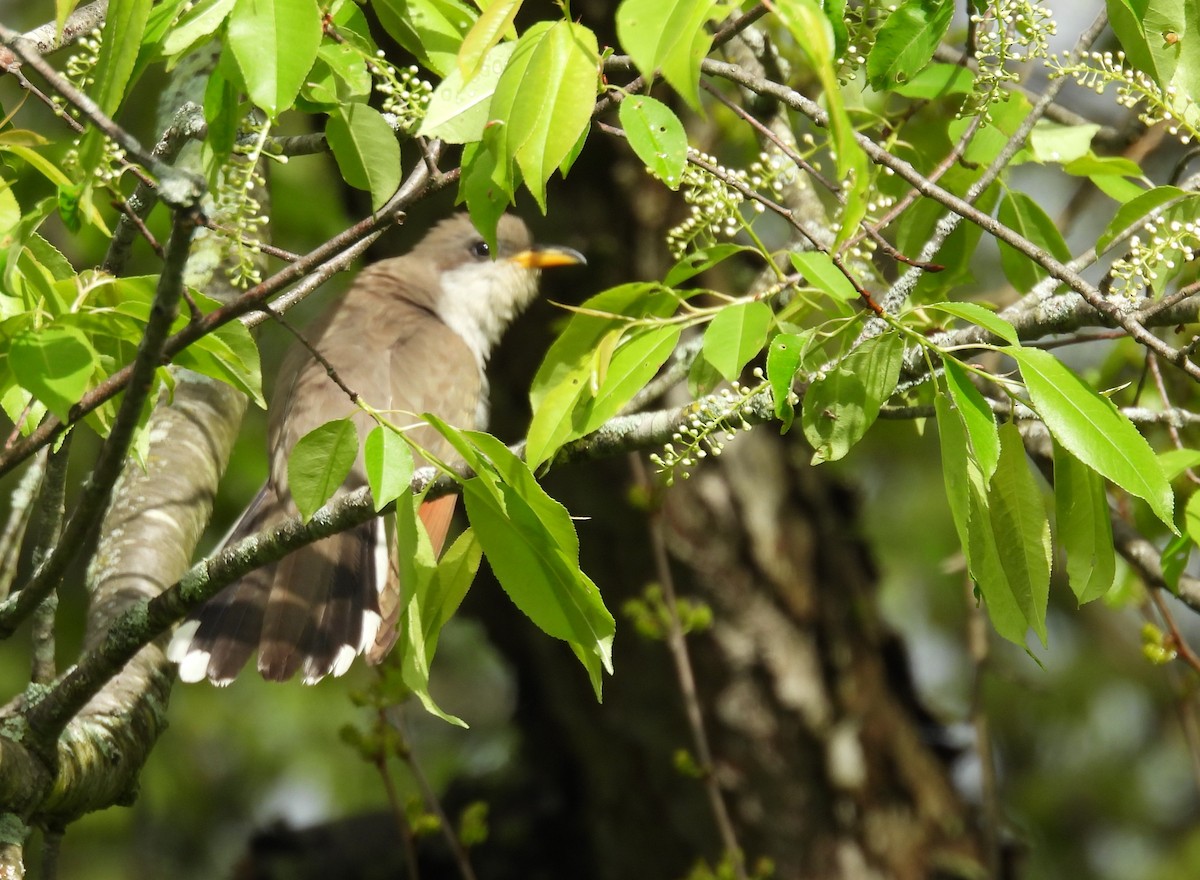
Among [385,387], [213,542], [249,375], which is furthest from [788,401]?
[213,542]

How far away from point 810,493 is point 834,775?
3.90ft

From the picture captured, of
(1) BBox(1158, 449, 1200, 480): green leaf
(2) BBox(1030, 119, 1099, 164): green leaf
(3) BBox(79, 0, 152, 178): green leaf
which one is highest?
(3) BBox(79, 0, 152, 178): green leaf

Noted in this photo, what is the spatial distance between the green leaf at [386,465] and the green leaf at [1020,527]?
0.92 meters

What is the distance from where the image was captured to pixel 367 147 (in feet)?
6.32

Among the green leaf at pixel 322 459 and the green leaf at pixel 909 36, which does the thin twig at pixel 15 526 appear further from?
the green leaf at pixel 909 36

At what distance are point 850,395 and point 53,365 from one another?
1.09 m

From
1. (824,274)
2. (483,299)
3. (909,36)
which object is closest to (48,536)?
(824,274)

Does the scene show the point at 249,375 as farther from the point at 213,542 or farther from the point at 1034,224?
the point at 213,542

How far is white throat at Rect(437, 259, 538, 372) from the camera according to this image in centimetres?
529

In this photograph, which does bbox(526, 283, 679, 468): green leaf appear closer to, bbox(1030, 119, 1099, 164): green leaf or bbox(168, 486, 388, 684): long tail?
bbox(1030, 119, 1099, 164): green leaf

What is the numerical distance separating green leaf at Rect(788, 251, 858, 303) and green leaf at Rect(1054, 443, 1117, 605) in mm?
499

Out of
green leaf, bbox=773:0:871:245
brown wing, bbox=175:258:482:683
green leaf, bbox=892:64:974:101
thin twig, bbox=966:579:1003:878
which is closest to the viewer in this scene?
green leaf, bbox=773:0:871:245

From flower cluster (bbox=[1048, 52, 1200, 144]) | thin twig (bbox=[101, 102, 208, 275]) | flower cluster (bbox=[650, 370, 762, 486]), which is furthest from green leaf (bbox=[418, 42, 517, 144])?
flower cluster (bbox=[1048, 52, 1200, 144])

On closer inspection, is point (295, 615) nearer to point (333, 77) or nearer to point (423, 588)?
point (423, 588)
